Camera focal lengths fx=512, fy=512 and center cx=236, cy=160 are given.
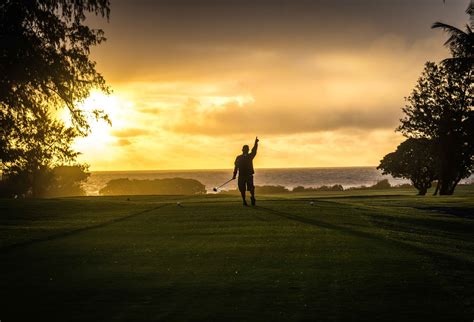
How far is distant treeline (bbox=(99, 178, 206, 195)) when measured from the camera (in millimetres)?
121625

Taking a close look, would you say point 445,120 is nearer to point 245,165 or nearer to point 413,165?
point 413,165

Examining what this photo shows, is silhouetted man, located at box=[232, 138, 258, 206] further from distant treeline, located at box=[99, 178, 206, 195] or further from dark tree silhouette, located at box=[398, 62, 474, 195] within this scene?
distant treeline, located at box=[99, 178, 206, 195]

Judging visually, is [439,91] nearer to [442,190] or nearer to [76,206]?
[442,190]

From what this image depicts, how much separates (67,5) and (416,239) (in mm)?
16679

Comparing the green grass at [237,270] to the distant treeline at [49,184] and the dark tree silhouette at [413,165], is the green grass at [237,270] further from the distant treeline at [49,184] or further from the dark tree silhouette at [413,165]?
the distant treeline at [49,184]

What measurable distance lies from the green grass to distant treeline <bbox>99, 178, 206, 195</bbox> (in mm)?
101138

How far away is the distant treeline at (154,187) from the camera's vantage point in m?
122

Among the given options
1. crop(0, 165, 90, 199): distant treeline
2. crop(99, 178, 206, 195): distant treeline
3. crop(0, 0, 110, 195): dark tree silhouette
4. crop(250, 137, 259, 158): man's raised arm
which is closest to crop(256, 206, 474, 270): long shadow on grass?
crop(250, 137, 259, 158): man's raised arm

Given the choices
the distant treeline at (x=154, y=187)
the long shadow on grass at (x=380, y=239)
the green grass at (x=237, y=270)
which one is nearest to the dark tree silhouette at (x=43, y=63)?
the green grass at (x=237, y=270)

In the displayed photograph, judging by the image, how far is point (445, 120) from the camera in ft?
189

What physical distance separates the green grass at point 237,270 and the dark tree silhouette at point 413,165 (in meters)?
Answer: 44.5

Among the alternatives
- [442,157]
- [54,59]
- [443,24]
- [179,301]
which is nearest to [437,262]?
[179,301]

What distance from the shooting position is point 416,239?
57.3 ft

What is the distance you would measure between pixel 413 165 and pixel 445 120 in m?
8.94
